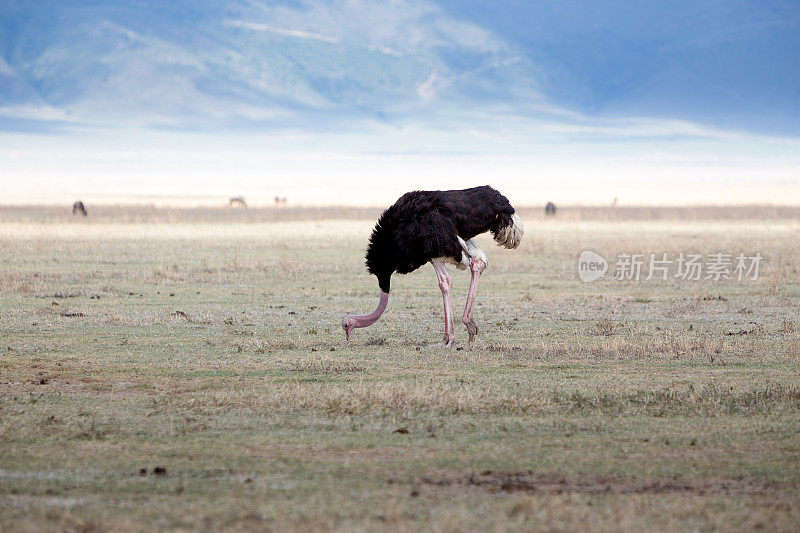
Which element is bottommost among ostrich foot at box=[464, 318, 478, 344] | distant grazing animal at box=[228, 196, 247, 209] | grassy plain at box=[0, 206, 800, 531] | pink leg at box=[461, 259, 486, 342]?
grassy plain at box=[0, 206, 800, 531]

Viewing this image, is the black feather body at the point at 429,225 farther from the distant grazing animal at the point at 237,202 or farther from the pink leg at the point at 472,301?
the distant grazing animal at the point at 237,202

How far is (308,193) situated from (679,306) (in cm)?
10728

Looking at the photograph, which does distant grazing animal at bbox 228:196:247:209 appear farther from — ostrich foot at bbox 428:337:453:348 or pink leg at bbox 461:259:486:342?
ostrich foot at bbox 428:337:453:348

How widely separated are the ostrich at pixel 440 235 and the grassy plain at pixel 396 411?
59 cm

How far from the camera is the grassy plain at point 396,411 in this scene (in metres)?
6.40

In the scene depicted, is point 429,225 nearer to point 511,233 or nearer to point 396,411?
point 511,233

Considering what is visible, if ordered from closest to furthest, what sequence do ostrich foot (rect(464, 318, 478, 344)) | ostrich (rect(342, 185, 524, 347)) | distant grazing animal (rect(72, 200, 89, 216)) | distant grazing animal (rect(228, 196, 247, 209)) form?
ostrich (rect(342, 185, 524, 347)) < ostrich foot (rect(464, 318, 478, 344)) < distant grazing animal (rect(72, 200, 89, 216)) < distant grazing animal (rect(228, 196, 247, 209))

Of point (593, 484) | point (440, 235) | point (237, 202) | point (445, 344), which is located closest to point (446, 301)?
point (445, 344)

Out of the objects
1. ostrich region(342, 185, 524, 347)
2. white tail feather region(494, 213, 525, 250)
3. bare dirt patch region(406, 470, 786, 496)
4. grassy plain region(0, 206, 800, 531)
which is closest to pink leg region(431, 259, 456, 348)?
ostrich region(342, 185, 524, 347)

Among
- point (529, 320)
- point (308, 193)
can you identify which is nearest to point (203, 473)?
point (529, 320)

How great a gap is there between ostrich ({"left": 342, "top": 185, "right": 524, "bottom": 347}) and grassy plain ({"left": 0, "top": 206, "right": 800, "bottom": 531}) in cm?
59

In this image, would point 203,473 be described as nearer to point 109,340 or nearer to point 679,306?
point 109,340

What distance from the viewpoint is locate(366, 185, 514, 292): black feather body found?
13.7m

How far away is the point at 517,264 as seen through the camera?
94.1 feet
